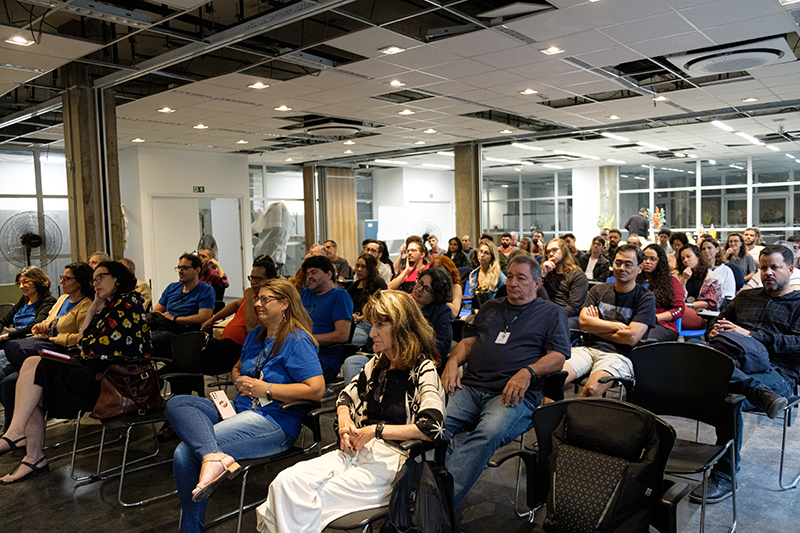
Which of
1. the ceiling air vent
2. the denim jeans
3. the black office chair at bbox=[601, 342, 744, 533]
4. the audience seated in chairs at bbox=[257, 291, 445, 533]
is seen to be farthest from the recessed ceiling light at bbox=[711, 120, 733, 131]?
the audience seated in chairs at bbox=[257, 291, 445, 533]

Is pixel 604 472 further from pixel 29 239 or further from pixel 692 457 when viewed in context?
pixel 29 239

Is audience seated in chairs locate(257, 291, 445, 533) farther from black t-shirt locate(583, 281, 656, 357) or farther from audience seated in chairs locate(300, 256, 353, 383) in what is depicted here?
black t-shirt locate(583, 281, 656, 357)

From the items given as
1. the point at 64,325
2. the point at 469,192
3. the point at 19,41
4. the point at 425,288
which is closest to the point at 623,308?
the point at 425,288

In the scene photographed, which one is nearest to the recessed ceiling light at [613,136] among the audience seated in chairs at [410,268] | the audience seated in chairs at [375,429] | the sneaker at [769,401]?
the audience seated in chairs at [410,268]

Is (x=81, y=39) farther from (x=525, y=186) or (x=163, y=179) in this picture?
(x=525, y=186)

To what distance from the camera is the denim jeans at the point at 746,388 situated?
310cm

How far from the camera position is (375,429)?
2527 millimetres

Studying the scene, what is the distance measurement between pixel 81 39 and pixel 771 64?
7.20m

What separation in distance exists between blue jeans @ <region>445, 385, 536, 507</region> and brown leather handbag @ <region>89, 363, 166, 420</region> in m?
1.88

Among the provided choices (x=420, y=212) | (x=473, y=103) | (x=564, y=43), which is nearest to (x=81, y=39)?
(x=564, y=43)

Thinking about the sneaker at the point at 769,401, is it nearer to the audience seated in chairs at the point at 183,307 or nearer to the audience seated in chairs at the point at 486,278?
the audience seated in chairs at the point at 486,278

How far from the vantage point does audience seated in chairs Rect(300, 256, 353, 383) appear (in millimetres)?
4234

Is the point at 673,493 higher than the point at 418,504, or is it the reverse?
the point at 673,493

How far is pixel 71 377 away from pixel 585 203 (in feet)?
59.1
